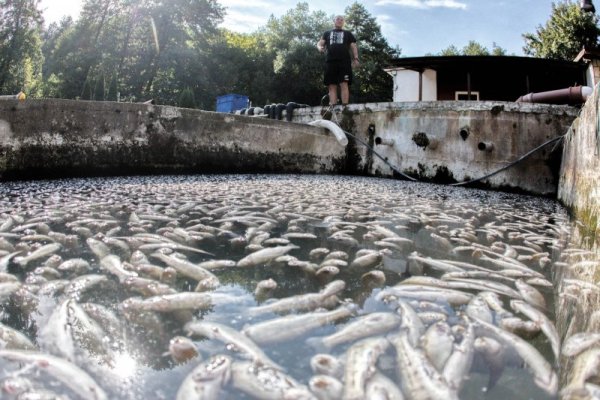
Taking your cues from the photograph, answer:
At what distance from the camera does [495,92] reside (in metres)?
15.8

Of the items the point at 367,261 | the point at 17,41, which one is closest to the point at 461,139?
the point at 367,261

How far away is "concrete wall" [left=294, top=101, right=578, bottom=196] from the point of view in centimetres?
596

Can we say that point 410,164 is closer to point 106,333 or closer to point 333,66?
point 333,66

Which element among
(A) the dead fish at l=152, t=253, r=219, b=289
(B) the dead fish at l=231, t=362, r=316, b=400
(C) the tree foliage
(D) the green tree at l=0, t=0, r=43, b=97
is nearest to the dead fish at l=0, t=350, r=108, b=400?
(B) the dead fish at l=231, t=362, r=316, b=400

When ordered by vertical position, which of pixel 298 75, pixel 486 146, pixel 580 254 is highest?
pixel 298 75

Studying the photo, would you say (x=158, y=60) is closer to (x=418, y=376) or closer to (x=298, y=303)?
(x=298, y=303)

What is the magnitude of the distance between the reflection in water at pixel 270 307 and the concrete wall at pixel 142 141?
105 inches

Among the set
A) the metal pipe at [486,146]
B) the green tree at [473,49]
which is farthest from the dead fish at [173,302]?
the green tree at [473,49]

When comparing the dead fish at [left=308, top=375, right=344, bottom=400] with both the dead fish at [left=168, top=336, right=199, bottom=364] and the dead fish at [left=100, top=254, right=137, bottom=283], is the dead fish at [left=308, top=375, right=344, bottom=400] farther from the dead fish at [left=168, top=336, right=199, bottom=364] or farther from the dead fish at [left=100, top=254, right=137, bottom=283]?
the dead fish at [left=100, top=254, right=137, bottom=283]

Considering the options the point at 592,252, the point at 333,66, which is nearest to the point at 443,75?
the point at 333,66

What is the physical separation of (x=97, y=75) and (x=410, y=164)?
29.7 meters

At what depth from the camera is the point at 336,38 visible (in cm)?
792

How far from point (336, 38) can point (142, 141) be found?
420 cm

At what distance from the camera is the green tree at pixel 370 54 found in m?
34.4
